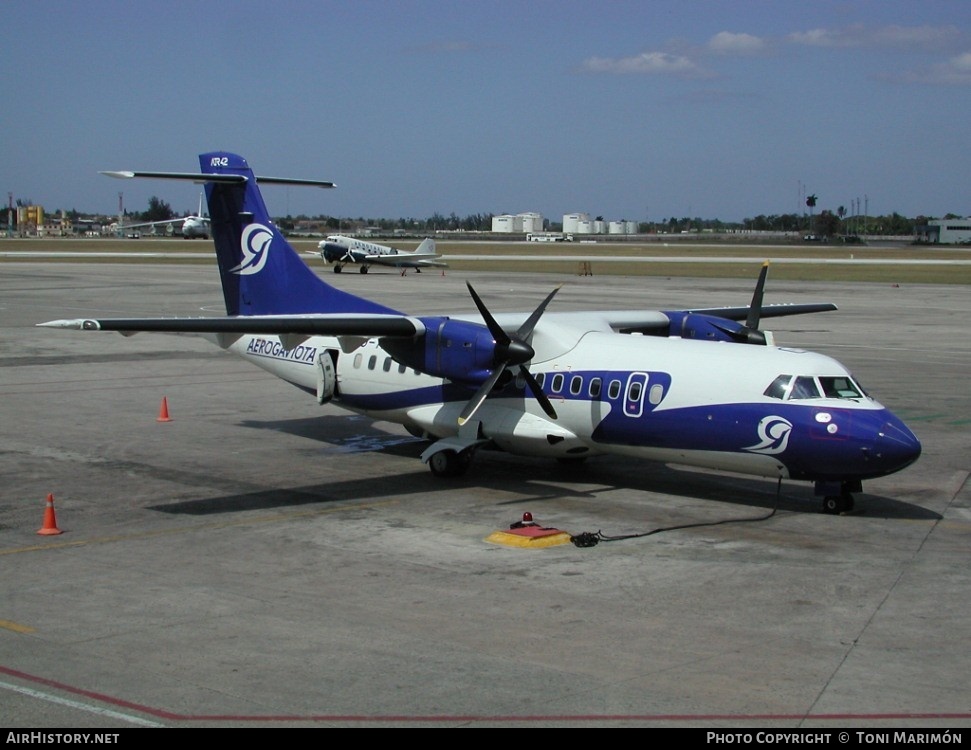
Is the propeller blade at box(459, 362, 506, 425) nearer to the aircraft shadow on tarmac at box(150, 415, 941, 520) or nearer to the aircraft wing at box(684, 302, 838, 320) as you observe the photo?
the aircraft shadow on tarmac at box(150, 415, 941, 520)

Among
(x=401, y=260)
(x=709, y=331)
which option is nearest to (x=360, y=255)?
(x=401, y=260)

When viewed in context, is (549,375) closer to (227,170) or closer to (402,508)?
(402,508)

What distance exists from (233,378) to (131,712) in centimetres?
2398

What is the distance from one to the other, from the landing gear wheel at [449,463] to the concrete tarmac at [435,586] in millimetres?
261

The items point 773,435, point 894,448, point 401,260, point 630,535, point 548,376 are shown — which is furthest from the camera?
point 401,260

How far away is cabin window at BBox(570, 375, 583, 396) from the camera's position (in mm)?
19641

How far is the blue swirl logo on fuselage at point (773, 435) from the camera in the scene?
685 inches

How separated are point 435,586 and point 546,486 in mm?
6505

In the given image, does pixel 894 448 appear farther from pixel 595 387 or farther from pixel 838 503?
pixel 595 387

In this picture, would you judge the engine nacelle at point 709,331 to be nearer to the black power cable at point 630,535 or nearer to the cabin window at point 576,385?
the cabin window at point 576,385

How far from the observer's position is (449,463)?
810 inches

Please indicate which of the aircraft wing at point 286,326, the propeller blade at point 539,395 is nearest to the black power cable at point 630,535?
the propeller blade at point 539,395

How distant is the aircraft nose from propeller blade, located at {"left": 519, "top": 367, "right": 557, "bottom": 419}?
5422 millimetres
